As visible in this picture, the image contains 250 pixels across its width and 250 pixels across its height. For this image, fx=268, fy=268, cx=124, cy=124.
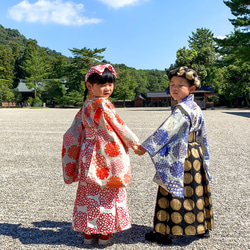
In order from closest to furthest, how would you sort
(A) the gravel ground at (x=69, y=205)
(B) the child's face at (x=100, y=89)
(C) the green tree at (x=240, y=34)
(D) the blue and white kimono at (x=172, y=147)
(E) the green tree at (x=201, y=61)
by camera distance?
1. (D) the blue and white kimono at (x=172, y=147)
2. (B) the child's face at (x=100, y=89)
3. (A) the gravel ground at (x=69, y=205)
4. (C) the green tree at (x=240, y=34)
5. (E) the green tree at (x=201, y=61)

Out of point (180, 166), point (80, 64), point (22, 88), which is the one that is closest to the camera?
point (180, 166)

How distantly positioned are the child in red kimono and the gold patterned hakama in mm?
268

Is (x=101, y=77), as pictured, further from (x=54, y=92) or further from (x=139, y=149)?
(x=54, y=92)

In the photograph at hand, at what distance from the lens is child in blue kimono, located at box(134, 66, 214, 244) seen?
5.93 ft

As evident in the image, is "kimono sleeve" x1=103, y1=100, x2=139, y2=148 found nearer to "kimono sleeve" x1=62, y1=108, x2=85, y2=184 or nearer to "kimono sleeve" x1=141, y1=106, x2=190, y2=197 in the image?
"kimono sleeve" x1=141, y1=106, x2=190, y2=197

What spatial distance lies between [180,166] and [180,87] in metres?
0.55

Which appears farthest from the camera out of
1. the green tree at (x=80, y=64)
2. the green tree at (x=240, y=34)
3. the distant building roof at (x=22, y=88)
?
the distant building roof at (x=22, y=88)

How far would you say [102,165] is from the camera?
184cm

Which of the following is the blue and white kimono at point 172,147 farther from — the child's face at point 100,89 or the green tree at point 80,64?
the green tree at point 80,64

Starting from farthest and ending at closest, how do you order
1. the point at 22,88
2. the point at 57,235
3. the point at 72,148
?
→ the point at 22,88 < the point at 57,235 < the point at 72,148

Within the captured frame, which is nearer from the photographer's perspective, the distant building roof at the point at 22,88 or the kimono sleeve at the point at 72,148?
the kimono sleeve at the point at 72,148

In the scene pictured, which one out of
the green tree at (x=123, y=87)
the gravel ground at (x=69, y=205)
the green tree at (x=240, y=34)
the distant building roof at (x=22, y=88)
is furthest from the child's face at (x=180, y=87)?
the distant building roof at (x=22, y=88)

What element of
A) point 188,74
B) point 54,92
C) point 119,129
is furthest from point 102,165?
point 54,92

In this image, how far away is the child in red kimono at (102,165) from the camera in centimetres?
183
